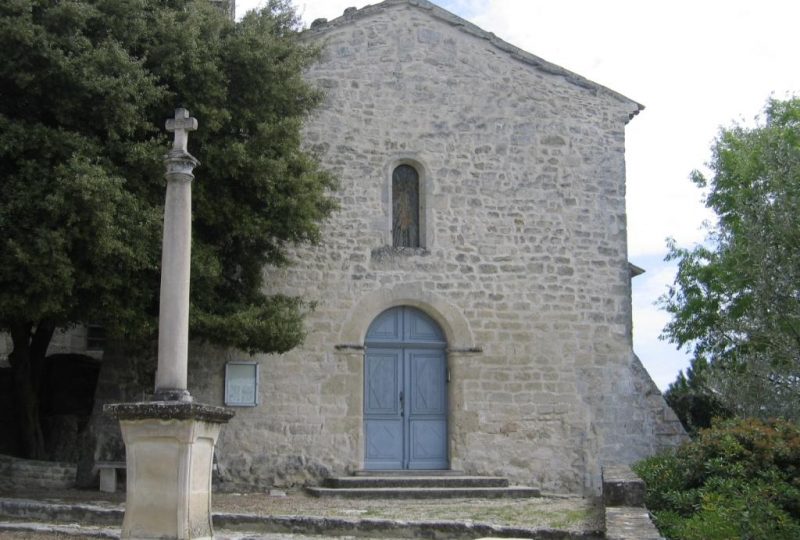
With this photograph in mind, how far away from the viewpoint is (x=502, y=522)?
1020 cm

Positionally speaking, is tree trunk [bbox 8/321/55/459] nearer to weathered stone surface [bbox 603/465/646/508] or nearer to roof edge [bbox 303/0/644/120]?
roof edge [bbox 303/0/644/120]

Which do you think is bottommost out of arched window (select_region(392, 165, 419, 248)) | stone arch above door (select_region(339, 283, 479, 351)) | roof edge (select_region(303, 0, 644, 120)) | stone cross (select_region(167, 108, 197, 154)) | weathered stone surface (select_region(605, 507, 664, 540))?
weathered stone surface (select_region(605, 507, 664, 540))

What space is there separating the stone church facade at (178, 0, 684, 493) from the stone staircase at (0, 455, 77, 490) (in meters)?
2.16

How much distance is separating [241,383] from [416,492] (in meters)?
3.14

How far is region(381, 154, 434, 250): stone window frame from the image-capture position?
1538 cm

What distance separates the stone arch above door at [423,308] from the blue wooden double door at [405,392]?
184 mm

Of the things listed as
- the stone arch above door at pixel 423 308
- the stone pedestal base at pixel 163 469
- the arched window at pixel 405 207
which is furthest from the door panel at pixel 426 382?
the stone pedestal base at pixel 163 469

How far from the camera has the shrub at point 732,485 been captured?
800cm

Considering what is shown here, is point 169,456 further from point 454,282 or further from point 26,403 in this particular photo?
point 26,403

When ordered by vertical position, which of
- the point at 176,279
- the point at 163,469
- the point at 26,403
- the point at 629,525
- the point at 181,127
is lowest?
the point at 629,525

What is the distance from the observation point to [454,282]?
15.4m

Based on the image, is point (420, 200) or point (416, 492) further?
point (420, 200)

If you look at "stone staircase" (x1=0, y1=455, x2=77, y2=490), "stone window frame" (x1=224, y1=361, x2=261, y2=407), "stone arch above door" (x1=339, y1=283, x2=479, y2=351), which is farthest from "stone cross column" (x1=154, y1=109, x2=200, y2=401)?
"stone arch above door" (x1=339, y1=283, x2=479, y2=351)

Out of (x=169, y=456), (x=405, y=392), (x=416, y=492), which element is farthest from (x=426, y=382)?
(x=169, y=456)
